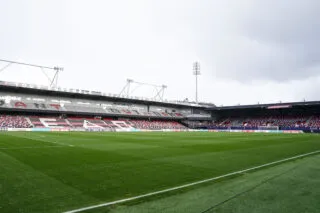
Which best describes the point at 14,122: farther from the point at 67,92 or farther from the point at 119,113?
the point at 119,113

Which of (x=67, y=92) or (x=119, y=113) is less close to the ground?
Result: (x=67, y=92)

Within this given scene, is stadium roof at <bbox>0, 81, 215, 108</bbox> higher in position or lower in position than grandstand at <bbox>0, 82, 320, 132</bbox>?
higher

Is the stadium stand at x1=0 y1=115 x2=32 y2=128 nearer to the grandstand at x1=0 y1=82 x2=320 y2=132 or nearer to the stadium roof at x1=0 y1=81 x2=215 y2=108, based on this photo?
the grandstand at x1=0 y1=82 x2=320 y2=132

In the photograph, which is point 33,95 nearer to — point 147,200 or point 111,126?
point 111,126

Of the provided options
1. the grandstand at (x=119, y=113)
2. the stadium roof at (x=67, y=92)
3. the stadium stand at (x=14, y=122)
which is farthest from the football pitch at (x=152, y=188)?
the stadium roof at (x=67, y=92)

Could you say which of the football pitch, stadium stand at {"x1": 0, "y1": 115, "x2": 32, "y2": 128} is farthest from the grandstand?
the football pitch

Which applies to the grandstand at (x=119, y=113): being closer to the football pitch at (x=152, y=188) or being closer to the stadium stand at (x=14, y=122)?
the stadium stand at (x=14, y=122)

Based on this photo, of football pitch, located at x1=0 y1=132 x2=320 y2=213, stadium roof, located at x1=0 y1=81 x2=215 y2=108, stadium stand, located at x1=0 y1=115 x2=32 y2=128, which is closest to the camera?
football pitch, located at x1=0 y1=132 x2=320 y2=213

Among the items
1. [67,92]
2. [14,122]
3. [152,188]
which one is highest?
[67,92]

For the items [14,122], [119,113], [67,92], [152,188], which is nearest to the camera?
[152,188]

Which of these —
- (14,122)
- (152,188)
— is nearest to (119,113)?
(14,122)

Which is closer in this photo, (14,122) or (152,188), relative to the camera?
(152,188)

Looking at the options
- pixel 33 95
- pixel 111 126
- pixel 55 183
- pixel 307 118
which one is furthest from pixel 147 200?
pixel 307 118

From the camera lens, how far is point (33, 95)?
64.0m
